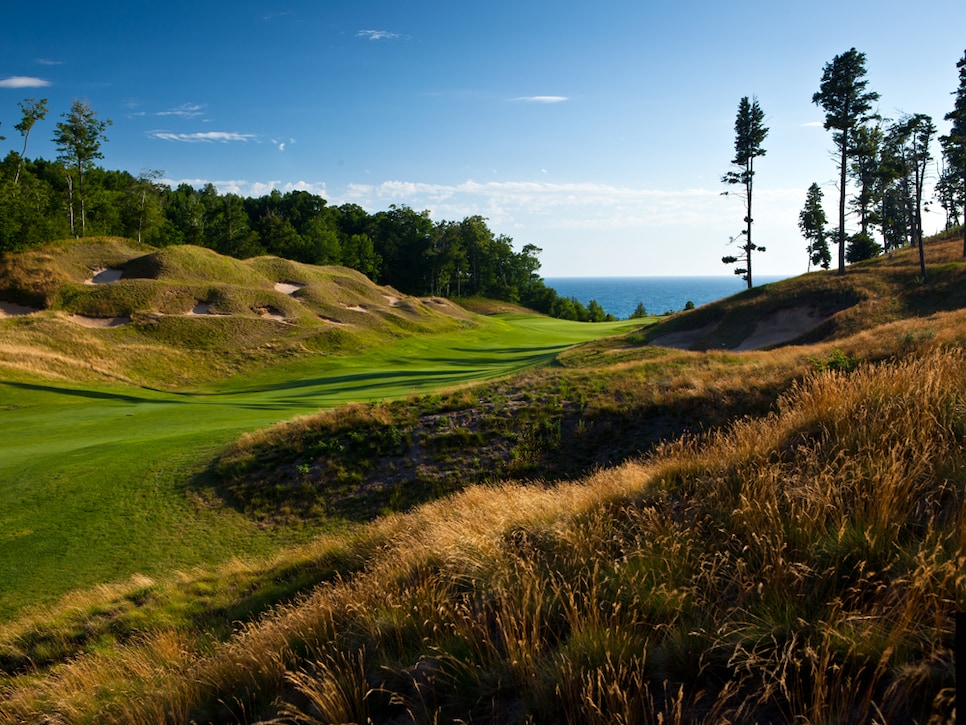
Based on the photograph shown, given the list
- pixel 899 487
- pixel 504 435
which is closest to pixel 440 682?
pixel 899 487

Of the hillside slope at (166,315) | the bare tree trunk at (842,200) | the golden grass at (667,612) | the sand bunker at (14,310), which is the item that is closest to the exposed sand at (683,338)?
the bare tree trunk at (842,200)

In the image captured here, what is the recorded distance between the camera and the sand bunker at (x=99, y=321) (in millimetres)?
38062

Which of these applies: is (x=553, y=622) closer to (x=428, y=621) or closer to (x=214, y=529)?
(x=428, y=621)

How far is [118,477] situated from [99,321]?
1216 inches

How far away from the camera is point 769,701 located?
283cm

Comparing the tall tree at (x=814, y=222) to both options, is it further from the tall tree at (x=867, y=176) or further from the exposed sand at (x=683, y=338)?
the exposed sand at (x=683, y=338)

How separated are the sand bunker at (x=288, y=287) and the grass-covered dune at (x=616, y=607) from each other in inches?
1786

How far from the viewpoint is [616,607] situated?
131 inches

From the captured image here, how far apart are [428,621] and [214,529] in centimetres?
1013

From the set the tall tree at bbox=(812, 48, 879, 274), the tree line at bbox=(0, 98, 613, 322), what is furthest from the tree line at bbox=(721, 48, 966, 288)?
the tree line at bbox=(0, 98, 613, 322)

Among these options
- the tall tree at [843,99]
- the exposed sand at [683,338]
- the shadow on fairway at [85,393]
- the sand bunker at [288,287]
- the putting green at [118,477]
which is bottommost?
the putting green at [118,477]

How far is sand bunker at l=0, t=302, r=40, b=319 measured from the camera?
1505 inches

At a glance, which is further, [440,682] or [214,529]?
[214,529]

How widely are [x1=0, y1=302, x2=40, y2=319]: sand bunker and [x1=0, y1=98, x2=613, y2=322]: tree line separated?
40.8 feet
